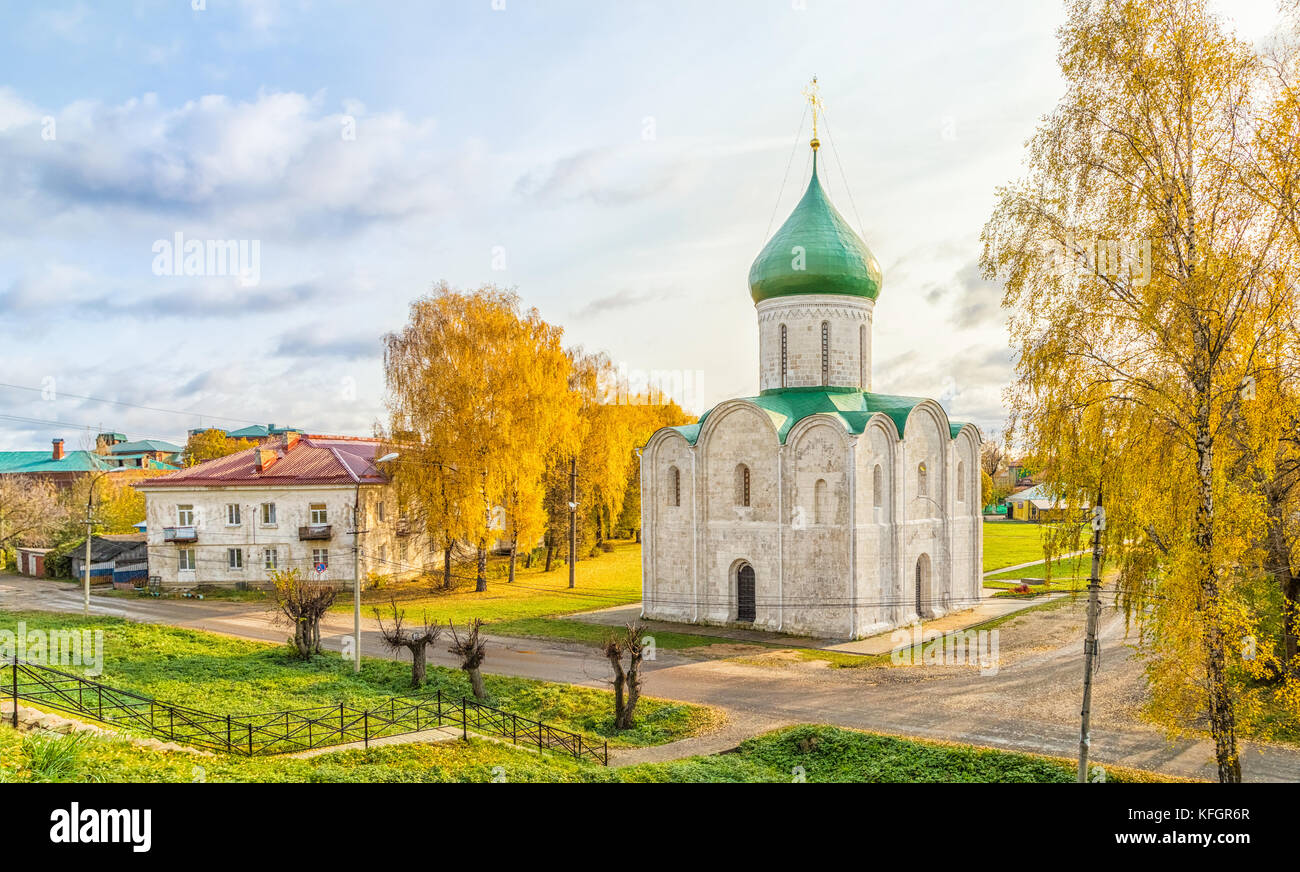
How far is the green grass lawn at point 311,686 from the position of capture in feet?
55.2

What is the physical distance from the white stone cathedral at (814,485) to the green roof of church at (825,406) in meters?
0.07

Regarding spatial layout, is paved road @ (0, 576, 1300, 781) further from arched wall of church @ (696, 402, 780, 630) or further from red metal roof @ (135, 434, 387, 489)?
red metal roof @ (135, 434, 387, 489)

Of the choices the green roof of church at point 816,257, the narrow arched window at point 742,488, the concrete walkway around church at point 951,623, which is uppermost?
the green roof of church at point 816,257

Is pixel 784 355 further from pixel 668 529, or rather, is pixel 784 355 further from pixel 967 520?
pixel 967 520

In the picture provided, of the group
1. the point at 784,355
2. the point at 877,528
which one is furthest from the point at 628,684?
the point at 784,355

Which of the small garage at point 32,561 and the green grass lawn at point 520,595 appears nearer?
the green grass lawn at point 520,595

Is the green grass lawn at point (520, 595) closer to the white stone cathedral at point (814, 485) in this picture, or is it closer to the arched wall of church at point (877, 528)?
the white stone cathedral at point (814, 485)

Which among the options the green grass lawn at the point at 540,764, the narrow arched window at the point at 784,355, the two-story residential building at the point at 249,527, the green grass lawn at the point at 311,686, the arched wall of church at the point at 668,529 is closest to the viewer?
the green grass lawn at the point at 540,764

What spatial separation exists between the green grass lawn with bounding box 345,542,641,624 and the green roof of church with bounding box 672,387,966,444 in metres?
9.20

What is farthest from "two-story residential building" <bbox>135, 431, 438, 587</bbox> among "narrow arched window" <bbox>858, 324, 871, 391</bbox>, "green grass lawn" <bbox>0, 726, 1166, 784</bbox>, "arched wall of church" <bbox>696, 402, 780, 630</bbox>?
"green grass lawn" <bbox>0, 726, 1166, 784</bbox>

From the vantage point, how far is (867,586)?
84.3ft

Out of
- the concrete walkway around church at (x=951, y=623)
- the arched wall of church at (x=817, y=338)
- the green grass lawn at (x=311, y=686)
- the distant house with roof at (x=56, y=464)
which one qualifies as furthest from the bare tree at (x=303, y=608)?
the distant house with roof at (x=56, y=464)

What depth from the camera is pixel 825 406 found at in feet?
90.6
